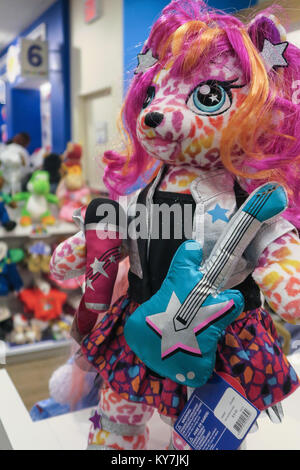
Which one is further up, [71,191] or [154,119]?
[154,119]

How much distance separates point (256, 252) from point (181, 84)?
0.23 m

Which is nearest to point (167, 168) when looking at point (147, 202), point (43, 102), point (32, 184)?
point (147, 202)

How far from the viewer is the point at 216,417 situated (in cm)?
51

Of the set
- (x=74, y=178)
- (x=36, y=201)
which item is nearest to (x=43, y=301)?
(x=36, y=201)

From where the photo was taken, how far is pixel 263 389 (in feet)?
1.81

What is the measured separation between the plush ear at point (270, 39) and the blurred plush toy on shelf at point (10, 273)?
148 cm

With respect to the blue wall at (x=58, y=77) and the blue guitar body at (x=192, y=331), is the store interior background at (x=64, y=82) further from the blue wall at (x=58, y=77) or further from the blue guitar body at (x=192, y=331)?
the blue guitar body at (x=192, y=331)

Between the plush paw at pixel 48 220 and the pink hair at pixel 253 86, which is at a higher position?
the pink hair at pixel 253 86

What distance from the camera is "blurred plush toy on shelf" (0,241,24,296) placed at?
1.82 meters

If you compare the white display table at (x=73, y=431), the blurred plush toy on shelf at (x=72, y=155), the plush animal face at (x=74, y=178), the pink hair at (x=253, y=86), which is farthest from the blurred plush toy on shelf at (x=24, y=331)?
the pink hair at (x=253, y=86)

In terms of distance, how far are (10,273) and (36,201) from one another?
33 cm

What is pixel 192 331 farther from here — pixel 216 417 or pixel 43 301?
pixel 43 301

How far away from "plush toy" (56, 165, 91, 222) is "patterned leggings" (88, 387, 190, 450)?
1356 millimetres

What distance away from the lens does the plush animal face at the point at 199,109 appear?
1.72 feet
